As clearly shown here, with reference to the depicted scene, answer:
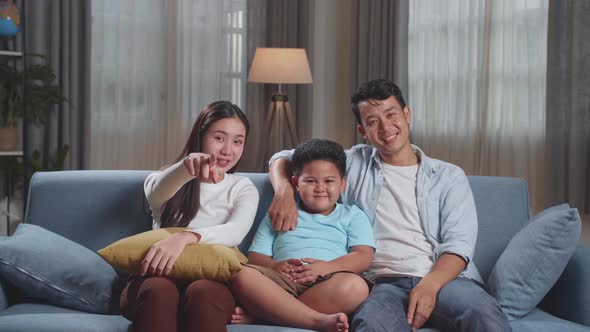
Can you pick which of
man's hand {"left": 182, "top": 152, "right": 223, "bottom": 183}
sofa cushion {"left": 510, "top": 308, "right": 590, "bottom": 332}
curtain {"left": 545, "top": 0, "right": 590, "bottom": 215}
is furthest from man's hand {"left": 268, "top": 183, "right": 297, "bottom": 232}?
curtain {"left": 545, "top": 0, "right": 590, "bottom": 215}

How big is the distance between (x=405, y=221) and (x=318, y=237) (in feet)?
0.92

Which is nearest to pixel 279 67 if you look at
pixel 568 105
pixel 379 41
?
pixel 379 41

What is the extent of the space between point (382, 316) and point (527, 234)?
1.78 ft

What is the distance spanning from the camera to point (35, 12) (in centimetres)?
465

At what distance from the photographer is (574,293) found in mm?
2160

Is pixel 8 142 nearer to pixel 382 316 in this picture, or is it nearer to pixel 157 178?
pixel 157 178

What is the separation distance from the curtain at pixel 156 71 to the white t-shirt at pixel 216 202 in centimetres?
286

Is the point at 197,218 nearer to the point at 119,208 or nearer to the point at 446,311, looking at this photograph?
the point at 119,208

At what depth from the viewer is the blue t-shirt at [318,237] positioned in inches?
88.7

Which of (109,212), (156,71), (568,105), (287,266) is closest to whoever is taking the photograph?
(287,266)

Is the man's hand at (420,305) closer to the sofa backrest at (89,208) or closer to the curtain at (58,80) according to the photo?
the sofa backrest at (89,208)

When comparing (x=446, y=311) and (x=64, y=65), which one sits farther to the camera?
(x=64, y=65)

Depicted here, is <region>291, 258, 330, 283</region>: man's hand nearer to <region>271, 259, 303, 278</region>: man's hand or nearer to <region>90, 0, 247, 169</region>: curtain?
<region>271, 259, 303, 278</region>: man's hand

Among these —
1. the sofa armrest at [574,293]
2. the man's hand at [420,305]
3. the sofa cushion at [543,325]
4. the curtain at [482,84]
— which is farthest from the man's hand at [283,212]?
the curtain at [482,84]
